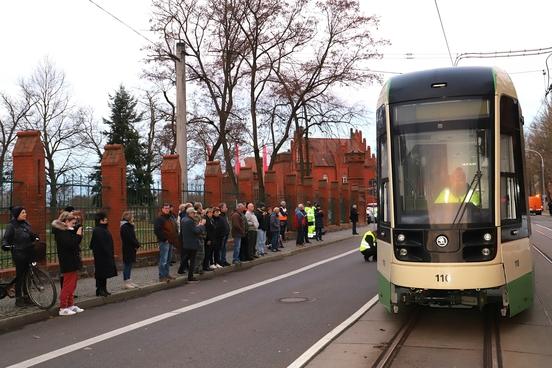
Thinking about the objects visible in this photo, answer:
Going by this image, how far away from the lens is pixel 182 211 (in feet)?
48.0

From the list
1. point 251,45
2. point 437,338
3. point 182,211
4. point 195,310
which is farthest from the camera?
point 251,45

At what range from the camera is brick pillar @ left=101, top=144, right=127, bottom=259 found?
14867mm

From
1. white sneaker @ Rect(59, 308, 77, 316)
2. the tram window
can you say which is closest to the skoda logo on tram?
the tram window

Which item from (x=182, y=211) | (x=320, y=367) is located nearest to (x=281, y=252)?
(x=182, y=211)

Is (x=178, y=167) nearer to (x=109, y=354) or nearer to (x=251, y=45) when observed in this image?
(x=109, y=354)

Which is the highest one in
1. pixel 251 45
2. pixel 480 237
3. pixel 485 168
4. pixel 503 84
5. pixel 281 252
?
pixel 251 45

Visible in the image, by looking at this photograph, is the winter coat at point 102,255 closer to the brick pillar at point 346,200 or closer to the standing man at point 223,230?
the standing man at point 223,230

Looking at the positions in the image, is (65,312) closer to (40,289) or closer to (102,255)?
(40,289)

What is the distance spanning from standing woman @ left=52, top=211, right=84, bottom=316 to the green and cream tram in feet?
17.0

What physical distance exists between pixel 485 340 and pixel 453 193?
1.86 m

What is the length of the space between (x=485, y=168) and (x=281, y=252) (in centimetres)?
1384

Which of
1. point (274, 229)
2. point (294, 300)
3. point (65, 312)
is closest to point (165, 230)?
point (65, 312)

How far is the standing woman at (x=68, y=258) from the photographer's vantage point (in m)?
9.41

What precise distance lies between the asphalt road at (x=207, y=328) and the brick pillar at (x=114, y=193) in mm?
3347
